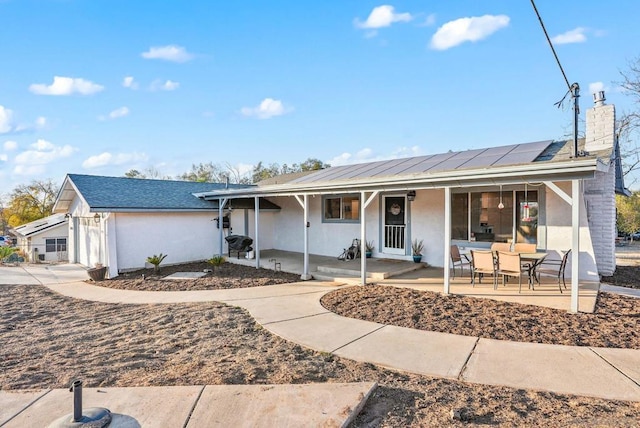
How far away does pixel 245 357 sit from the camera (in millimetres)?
4258

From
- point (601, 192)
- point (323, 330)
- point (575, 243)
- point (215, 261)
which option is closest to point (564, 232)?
point (601, 192)

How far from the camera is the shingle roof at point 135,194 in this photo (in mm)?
11141

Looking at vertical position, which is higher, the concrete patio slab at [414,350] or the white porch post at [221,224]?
the white porch post at [221,224]

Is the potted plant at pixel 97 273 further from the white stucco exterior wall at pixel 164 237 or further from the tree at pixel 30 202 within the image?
the tree at pixel 30 202

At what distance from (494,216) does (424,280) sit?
104 inches

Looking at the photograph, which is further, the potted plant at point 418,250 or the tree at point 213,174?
the tree at point 213,174

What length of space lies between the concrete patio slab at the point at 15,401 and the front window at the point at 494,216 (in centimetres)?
929

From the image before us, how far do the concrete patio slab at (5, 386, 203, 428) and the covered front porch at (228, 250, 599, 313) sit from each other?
227 inches

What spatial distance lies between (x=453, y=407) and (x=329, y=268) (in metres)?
7.05

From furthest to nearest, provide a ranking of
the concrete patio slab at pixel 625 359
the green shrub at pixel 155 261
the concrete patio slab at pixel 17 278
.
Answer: the green shrub at pixel 155 261 → the concrete patio slab at pixel 17 278 → the concrete patio slab at pixel 625 359

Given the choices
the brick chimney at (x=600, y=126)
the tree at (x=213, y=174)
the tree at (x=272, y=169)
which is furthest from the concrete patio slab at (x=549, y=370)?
the tree at (x=213, y=174)

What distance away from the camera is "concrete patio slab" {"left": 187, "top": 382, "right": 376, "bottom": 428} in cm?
280

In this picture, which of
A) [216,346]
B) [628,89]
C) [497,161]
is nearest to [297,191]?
[497,161]

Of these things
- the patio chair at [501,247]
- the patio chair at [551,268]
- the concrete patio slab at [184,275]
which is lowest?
the concrete patio slab at [184,275]
